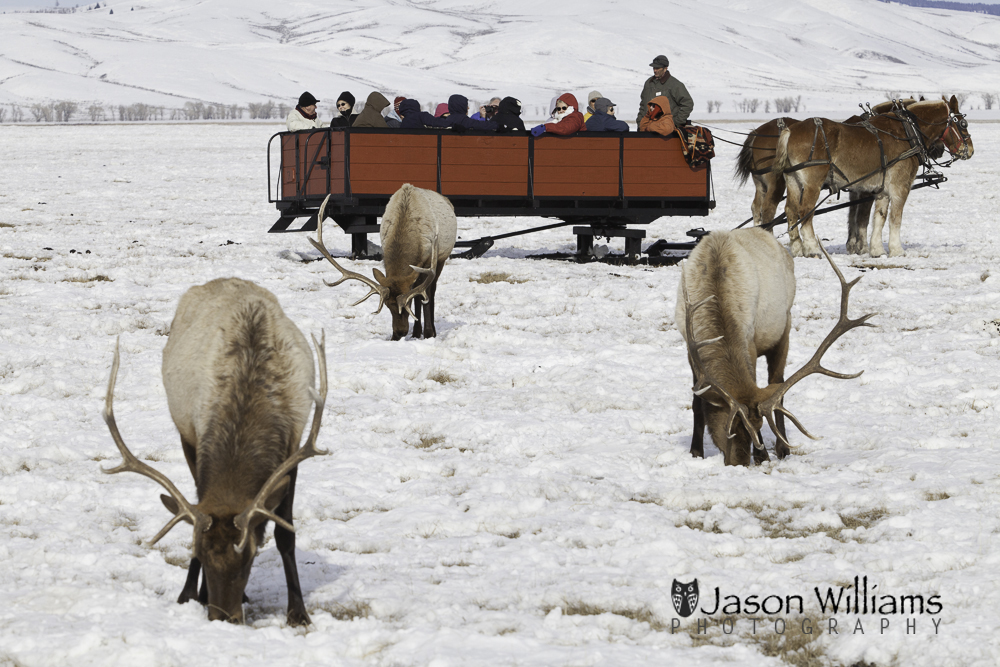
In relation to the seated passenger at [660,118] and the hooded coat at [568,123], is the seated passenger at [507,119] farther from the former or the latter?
the seated passenger at [660,118]

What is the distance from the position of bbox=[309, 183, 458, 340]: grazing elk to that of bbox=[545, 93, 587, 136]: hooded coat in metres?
4.36

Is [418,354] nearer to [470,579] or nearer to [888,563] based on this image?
[470,579]

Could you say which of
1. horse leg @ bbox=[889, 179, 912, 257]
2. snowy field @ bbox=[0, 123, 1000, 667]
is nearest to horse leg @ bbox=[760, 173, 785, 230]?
horse leg @ bbox=[889, 179, 912, 257]

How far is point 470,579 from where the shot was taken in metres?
5.59

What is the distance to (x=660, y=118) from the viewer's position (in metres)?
16.1

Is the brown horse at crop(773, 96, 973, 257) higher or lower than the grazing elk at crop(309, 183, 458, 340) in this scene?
higher

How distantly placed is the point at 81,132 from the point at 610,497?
53.3m

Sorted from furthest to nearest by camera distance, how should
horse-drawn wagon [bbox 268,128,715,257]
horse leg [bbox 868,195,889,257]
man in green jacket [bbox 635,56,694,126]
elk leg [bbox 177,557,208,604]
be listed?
horse leg [bbox 868,195,889,257] → man in green jacket [bbox 635,56,694,126] → horse-drawn wagon [bbox 268,128,715,257] → elk leg [bbox 177,557,208,604]

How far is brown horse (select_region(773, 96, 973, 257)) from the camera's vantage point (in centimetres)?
1623

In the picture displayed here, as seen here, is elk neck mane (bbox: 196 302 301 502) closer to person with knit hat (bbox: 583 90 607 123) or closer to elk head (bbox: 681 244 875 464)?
elk head (bbox: 681 244 875 464)

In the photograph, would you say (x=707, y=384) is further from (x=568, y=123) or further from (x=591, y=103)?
(x=591, y=103)

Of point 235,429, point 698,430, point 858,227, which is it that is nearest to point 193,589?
point 235,429

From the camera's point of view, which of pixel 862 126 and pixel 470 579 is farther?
pixel 862 126

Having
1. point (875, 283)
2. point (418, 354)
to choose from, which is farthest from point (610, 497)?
point (875, 283)
